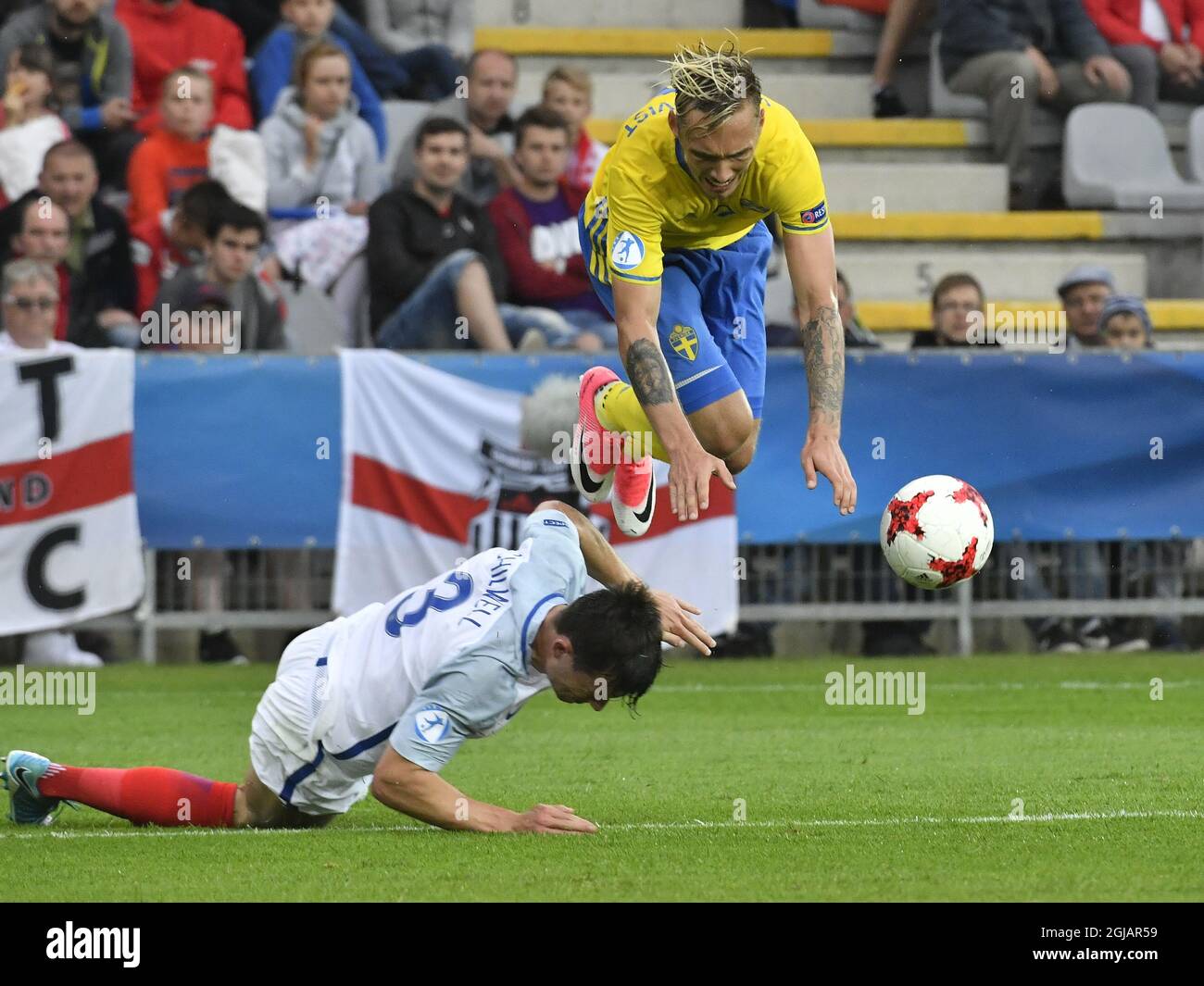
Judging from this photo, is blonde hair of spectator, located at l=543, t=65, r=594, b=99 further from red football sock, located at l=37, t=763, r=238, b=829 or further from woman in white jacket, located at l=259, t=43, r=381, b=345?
red football sock, located at l=37, t=763, r=238, b=829

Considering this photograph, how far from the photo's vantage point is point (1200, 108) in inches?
697

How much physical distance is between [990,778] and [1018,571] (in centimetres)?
505

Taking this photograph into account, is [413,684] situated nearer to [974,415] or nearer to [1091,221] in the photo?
[974,415]

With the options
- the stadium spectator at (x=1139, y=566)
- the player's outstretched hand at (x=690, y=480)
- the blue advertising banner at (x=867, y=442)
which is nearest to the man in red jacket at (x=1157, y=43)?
the stadium spectator at (x=1139, y=566)

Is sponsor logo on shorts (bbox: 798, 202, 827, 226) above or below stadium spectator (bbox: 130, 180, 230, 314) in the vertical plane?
below

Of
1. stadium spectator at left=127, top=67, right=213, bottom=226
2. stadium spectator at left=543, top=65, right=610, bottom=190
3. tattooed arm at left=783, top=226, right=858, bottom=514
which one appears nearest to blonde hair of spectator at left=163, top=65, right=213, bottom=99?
stadium spectator at left=127, top=67, right=213, bottom=226

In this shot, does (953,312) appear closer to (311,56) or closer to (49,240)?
(311,56)

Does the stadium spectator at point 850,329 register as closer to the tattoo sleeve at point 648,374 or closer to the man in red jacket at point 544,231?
the man in red jacket at point 544,231

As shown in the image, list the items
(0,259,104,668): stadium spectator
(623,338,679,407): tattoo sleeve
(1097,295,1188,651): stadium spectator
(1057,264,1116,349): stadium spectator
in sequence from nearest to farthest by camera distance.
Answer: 1. (623,338,679,407): tattoo sleeve
2. (0,259,104,668): stadium spectator
3. (1097,295,1188,651): stadium spectator
4. (1057,264,1116,349): stadium spectator

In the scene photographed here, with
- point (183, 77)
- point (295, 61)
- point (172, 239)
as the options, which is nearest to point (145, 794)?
point (172, 239)

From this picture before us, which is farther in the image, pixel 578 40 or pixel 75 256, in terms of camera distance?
pixel 578 40

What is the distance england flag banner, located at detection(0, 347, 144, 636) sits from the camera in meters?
11.6

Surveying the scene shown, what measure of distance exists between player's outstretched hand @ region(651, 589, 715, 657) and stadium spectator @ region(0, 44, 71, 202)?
339 inches

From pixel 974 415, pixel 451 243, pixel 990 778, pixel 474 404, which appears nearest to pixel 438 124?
pixel 451 243
